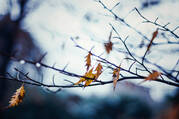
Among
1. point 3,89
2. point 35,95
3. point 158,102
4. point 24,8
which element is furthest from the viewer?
point 158,102

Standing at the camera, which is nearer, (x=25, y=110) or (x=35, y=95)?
(x=25, y=110)

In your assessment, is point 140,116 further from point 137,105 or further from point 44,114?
point 44,114

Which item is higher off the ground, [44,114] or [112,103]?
[112,103]

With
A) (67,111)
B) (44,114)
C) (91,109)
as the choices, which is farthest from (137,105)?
(44,114)

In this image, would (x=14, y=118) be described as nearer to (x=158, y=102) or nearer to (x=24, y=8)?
(x=24, y=8)

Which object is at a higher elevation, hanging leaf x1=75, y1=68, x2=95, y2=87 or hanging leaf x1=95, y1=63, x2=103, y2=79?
hanging leaf x1=95, y1=63, x2=103, y2=79

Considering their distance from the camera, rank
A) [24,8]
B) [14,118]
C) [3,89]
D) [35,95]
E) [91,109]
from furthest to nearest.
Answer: [91,109]
[35,95]
[14,118]
[3,89]
[24,8]

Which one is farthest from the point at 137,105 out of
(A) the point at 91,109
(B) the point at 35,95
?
(B) the point at 35,95

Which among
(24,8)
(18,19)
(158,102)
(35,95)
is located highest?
(24,8)

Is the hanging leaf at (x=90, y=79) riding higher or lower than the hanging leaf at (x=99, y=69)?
lower
